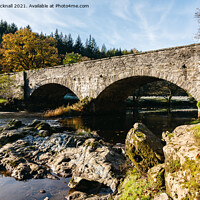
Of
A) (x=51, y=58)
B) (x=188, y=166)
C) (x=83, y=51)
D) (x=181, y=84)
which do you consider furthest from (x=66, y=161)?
(x=83, y=51)

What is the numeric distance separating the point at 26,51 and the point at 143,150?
28925 mm

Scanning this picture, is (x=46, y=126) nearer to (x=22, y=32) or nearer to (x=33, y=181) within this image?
(x=33, y=181)

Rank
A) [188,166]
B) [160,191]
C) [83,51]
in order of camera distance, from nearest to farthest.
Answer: [188,166] < [160,191] < [83,51]

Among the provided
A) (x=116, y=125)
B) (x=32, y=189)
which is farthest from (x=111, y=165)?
(x=116, y=125)

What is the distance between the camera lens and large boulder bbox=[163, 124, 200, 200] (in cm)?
196

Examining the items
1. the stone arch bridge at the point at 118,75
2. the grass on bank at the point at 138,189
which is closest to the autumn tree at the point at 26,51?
the stone arch bridge at the point at 118,75

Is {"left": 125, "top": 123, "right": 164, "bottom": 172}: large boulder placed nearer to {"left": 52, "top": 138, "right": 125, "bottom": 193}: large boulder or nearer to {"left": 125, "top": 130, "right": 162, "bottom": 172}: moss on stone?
{"left": 125, "top": 130, "right": 162, "bottom": 172}: moss on stone

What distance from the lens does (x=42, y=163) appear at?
493 centimetres

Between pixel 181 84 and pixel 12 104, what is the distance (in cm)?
1810

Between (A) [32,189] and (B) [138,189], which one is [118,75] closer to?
(A) [32,189]

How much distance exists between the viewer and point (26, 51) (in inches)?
1081

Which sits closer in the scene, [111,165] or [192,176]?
[192,176]

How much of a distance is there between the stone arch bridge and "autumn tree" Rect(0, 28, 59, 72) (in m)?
8.02

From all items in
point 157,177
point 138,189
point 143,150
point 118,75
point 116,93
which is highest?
point 118,75
